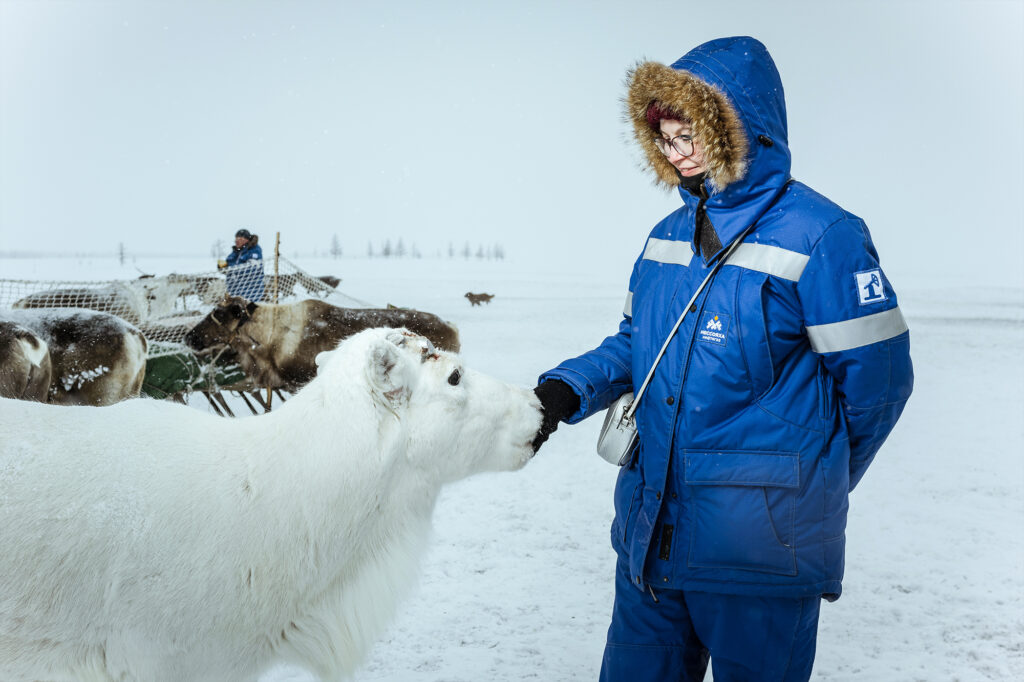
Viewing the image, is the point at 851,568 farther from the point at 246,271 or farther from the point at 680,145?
the point at 246,271

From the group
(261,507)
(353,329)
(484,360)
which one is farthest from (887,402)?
(484,360)

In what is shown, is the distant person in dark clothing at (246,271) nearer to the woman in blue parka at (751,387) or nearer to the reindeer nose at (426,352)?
the reindeer nose at (426,352)

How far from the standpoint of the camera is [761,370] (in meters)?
1.65

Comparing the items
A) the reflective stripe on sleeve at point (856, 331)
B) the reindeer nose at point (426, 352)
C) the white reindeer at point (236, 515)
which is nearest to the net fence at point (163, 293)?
the white reindeer at point (236, 515)

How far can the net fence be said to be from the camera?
7.28 m

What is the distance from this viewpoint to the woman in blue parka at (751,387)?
1.62m

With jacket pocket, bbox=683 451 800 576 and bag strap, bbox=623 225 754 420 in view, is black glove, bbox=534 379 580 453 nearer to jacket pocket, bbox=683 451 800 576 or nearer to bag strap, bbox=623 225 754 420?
bag strap, bbox=623 225 754 420

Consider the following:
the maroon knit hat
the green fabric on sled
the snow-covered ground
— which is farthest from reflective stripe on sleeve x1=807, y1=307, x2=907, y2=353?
the green fabric on sled

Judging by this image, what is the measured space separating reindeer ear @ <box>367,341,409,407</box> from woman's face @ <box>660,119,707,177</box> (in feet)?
2.89

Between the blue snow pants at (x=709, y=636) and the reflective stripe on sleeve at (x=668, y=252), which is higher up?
the reflective stripe on sleeve at (x=668, y=252)

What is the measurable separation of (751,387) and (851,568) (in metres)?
2.87

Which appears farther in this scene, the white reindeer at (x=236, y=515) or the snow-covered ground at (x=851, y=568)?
the snow-covered ground at (x=851, y=568)

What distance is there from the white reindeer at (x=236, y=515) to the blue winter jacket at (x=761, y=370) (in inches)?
17.1

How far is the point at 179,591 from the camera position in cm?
150
